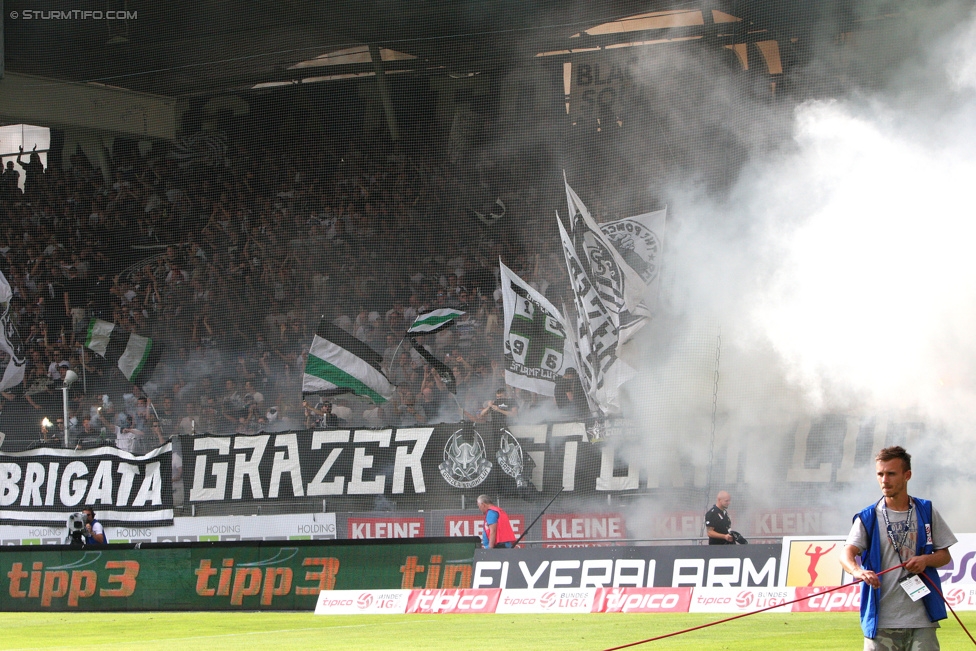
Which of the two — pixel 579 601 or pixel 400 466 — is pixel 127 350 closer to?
pixel 400 466

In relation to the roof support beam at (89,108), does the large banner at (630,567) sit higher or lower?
lower

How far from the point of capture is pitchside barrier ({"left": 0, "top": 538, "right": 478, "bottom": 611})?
12422 mm

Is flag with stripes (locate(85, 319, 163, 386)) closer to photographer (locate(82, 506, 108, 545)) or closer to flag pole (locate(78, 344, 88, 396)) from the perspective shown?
flag pole (locate(78, 344, 88, 396))

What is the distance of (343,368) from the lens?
640 inches

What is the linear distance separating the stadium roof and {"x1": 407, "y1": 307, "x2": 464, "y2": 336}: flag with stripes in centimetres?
391

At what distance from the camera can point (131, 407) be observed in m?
17.5

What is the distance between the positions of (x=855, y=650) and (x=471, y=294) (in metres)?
9.55

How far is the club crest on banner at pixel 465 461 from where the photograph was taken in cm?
1401

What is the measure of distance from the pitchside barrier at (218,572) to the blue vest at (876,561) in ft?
26.6

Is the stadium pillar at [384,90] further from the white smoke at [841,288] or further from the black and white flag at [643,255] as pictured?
the white smoke at [841,288]

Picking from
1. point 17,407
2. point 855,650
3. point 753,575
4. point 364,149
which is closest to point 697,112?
point 364,149

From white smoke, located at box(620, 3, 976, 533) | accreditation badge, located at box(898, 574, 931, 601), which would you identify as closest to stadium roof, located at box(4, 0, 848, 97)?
white smoke, located at box(620, 3, 976, 533)

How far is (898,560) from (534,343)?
10.8 m

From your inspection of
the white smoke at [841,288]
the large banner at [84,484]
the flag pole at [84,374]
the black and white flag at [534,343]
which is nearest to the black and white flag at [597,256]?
the white smoke at [841,288]
